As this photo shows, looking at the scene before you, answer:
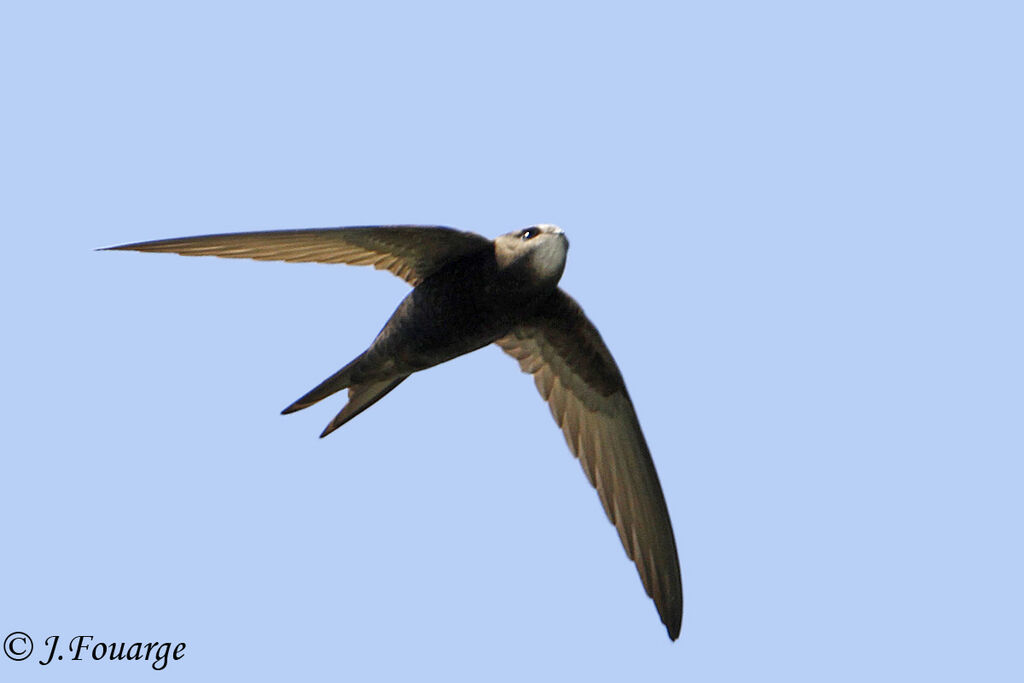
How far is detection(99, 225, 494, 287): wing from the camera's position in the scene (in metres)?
3.92

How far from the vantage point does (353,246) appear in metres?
4.11

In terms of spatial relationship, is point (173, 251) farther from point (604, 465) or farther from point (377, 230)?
point (604, 465)

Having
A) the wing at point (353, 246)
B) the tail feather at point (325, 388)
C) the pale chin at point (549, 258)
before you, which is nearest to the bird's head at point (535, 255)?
the pale chin at point (549, 258)

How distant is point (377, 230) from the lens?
13.1 ft

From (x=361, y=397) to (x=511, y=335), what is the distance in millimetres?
568

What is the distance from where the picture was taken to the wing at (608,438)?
450cm

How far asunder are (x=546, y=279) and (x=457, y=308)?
0.31m

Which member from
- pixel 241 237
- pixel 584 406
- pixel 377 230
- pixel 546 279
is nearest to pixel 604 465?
pixel 584 406

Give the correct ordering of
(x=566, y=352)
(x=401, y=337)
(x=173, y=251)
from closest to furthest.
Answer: (x=173, y=251) < (x=401, y=337) < (x=566, y=352)

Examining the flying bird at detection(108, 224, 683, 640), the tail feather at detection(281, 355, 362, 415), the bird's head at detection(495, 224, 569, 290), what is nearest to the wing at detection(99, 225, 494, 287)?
the flying bird at detection(108, 224, 683, 640)

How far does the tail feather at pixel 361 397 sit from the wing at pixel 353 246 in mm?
404

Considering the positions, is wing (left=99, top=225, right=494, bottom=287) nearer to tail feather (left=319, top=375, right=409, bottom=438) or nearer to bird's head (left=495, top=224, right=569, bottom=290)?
bird's head (left=495, top=224, right=569, bottom=290)

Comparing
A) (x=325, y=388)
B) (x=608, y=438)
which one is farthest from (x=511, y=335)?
(x=325, y=388)

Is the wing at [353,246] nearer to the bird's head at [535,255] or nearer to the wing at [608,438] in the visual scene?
the bird's head at [535,255]
